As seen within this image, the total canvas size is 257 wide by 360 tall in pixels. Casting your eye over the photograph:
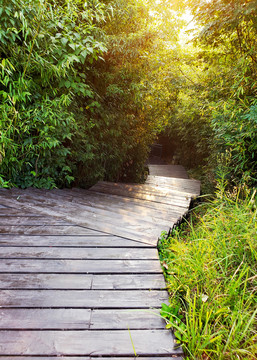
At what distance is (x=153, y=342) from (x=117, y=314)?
248mm

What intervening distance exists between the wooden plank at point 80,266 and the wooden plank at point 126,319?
33 centimetres

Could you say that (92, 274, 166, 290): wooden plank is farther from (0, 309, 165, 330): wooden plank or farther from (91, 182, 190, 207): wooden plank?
(91, 182, 190, 207): wooden plank

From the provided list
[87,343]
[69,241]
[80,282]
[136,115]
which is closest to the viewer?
[87,343]

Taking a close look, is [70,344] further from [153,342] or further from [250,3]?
[250,3]

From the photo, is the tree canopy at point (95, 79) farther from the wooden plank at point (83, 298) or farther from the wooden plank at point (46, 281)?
the wooden plank at point (83, 298)

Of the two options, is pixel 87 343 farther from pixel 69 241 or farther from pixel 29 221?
pixel 29 221

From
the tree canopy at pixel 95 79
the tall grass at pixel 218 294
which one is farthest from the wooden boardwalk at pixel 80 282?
the tree canopy at pixel 95 79

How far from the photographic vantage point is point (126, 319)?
4.21ft

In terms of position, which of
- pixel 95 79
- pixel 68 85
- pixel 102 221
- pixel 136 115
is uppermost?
pixel 95 79

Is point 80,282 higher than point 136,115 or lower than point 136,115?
lower

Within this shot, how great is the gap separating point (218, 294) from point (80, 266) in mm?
959

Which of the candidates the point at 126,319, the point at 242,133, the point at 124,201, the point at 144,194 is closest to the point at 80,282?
the point at 126,319

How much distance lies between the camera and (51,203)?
2727 mm

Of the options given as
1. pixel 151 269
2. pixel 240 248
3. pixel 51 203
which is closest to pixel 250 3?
pixel 240 248
